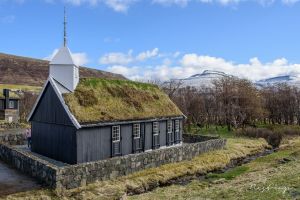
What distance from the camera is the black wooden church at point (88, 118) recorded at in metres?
25.7

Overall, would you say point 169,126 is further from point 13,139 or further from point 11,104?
point 11,104

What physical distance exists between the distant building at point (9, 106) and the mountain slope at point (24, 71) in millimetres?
77921

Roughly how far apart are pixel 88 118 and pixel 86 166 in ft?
16.4

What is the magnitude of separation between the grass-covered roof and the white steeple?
781 mm

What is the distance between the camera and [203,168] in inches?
1118

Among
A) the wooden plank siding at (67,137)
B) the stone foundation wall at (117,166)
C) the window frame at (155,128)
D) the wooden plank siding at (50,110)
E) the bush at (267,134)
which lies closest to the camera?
the stone foundation wall at (117,166)

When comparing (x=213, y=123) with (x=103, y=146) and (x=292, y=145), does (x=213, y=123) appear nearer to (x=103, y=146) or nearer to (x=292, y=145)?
(x=292, y=145)

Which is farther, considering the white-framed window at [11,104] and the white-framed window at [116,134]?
the white-framed window at [11,104]

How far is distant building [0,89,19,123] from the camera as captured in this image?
65250 mm

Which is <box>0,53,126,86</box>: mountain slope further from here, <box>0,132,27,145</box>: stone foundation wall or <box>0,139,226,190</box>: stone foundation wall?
<box>0,139,226,190</box>: stone foundation wall

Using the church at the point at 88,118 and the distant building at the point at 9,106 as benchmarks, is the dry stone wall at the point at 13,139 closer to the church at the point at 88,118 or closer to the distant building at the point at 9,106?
the church at the point at 88,118

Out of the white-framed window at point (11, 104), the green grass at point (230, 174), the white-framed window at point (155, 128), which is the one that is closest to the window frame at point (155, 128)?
the white-framed window at point (155, 128)

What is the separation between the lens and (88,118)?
84.7 ft

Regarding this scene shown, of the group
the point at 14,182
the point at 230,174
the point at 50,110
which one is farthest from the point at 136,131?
the point at 14,182
